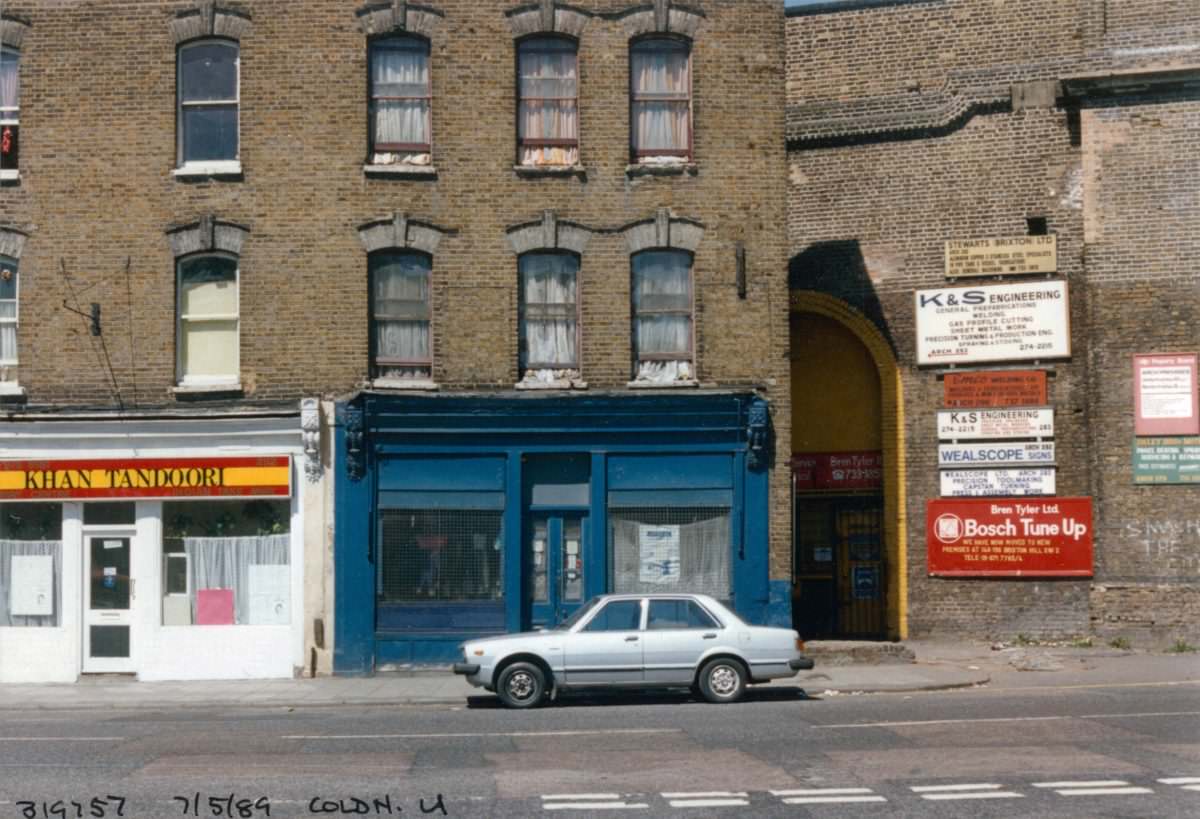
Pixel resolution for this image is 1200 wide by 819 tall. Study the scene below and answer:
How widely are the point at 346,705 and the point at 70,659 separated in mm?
5528

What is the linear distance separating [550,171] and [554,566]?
5.83 metres

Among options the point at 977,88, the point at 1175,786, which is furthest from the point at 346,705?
the point at 977,88

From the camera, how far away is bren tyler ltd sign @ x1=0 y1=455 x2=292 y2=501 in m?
23.9

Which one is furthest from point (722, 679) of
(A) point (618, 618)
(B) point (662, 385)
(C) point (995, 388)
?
(C) point (995, 388)

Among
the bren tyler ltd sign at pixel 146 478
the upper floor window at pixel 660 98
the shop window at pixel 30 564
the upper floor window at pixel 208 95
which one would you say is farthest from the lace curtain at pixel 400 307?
the shop window at pixel 30 564

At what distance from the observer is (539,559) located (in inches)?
958

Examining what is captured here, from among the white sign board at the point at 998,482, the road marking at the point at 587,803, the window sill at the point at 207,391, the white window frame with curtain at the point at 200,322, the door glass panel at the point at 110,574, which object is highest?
the white window frame with curtain at the point at 200,322

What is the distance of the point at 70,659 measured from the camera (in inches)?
948

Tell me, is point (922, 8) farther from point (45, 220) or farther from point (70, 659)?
point (70, 659)

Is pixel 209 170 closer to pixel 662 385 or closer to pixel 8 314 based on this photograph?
pixel 8 314

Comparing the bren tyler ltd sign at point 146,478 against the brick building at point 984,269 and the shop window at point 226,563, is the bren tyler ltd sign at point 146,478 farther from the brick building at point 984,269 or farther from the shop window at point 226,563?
the brick building at point 984,269

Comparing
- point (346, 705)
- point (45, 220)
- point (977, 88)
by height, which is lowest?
point (346, 705)

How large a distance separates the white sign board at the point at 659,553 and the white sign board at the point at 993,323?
5.49m

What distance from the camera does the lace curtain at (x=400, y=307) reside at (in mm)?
24359
